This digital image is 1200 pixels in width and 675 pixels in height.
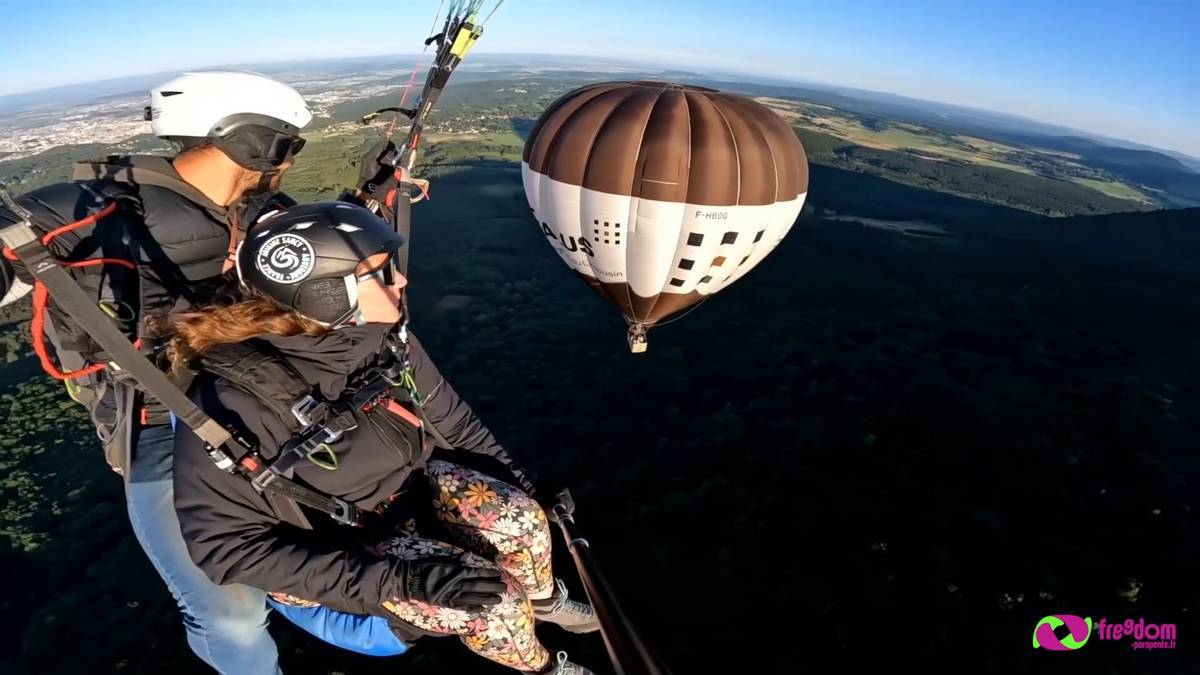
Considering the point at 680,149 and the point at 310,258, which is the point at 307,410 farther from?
the point at 680,149

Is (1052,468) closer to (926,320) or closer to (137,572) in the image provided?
(926,320)

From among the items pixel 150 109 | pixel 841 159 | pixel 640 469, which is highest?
pixel 841 159

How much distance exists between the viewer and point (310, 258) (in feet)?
7.38

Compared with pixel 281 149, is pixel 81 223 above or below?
below

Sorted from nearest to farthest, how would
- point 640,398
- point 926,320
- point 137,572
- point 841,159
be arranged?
1. point 137,572
2. point 640,398
3. point 926,320
4. point 841,159

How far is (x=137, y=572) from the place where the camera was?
6.34 metres

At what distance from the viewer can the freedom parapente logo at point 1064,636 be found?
5668 millimetres

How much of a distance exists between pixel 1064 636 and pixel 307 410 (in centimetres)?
805

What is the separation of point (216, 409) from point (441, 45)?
3643 millimetres

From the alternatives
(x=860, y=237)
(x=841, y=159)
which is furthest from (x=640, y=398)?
(x=841, y=159)

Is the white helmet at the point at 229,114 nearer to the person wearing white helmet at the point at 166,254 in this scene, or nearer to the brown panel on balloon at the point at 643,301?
the person wearing white helmet at the point at 166,254

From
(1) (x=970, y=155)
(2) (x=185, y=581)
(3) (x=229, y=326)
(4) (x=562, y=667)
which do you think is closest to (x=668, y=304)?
(4) (x=562, y=667)

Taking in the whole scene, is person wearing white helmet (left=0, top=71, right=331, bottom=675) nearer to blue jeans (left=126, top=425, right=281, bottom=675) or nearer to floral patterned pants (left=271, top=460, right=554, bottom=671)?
blue jeans (left=126, top=425, right=281, bottom=675)

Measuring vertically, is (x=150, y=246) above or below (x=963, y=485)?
above
